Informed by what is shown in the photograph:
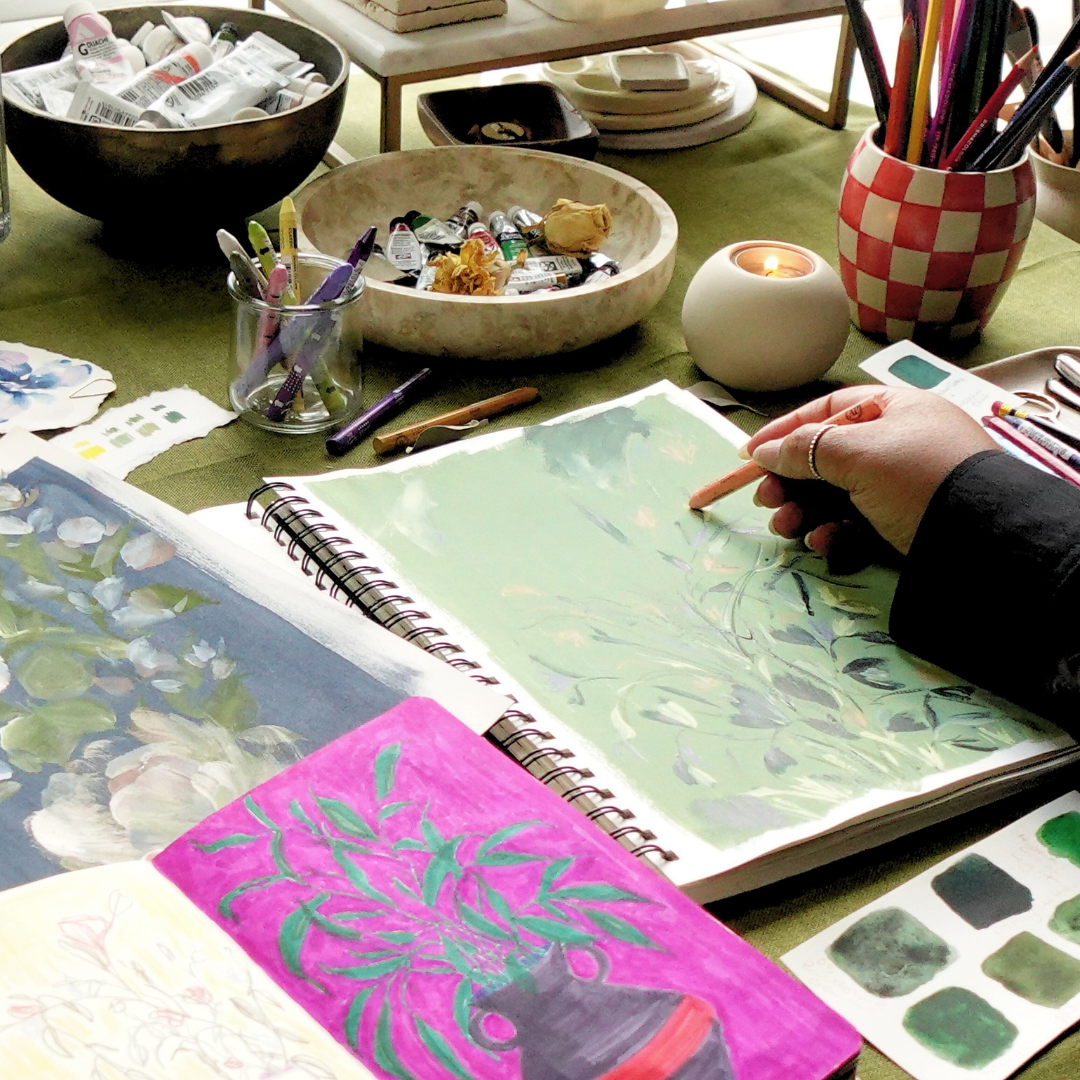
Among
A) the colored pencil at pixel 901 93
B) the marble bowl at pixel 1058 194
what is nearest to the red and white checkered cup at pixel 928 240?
the colored pencil at pixel 901 93

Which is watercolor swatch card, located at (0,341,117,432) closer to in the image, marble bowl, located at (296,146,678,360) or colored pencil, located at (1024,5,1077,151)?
marble bowl, located at (296,146,678,360)

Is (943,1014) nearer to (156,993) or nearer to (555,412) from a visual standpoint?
(156,993)

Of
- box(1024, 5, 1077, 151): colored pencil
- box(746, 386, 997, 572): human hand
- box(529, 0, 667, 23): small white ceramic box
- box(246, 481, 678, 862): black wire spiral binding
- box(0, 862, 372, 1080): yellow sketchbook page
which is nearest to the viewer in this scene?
box(0, 862, 372, 1080): yellow sketchbook page

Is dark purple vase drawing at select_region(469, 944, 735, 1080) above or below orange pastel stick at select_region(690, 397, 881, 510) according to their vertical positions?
below

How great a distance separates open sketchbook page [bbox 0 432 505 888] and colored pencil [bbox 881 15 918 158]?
52 centimetres

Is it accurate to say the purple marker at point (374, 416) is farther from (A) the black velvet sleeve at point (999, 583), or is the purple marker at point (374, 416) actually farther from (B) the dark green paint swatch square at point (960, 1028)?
(B) the dark green paint swatch square at point (960, 1028)

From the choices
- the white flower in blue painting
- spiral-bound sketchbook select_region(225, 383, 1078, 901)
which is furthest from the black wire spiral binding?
the white flower in blue painting

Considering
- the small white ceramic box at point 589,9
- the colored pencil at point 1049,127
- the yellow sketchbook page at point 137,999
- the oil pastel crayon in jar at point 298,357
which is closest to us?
the yellow sketchbook page at point 137,999

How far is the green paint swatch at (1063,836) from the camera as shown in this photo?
0.51 meters

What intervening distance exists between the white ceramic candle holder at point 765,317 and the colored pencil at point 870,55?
0.13m

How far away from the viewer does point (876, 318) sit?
35.8 inches

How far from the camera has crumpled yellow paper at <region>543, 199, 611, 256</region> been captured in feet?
2.99

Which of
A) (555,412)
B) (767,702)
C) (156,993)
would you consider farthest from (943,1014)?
(555,412)

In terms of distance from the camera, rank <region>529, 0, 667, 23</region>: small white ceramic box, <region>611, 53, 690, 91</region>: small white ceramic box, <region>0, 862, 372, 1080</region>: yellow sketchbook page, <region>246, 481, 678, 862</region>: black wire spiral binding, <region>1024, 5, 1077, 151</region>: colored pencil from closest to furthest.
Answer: <region>0, 862, 372, 1080</region>: yellow sketchbook page, <region>246, 481, 678, 862</region>: black wire spiral binding, <region>1024, 5, 1077, 151</region>: colored pencil, <region>529, 0, 667, 23</region>: small white ceramic box, <region>611, 53, 690, 91</region>: small white ceramic box
